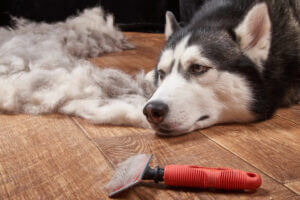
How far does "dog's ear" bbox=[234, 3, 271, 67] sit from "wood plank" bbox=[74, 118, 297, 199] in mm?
514

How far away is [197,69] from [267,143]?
0.47 meters

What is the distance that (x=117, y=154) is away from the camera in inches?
47.5

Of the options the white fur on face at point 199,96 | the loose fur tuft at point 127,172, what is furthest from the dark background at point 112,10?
the loose fur tuft at point 127,172

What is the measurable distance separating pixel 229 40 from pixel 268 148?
602 mm

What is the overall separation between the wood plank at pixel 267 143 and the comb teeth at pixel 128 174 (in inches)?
16.9

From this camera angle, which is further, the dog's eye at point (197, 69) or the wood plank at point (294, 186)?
the dog's eye at point (197, 69)

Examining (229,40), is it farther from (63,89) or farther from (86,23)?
(86,23)

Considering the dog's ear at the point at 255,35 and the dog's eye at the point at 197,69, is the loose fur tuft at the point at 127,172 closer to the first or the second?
the dog's eye at the point at 197,69

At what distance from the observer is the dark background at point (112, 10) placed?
4.58 metres

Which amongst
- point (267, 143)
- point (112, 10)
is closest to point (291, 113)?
point (267, 143)

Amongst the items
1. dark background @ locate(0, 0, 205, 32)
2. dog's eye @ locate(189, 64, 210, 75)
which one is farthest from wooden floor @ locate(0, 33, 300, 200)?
dark background @ locate(0, 0, 205, 32)

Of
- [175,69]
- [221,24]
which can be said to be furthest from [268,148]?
[221,24]

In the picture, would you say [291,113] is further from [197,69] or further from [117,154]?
[117,154]

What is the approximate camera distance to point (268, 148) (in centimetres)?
127
